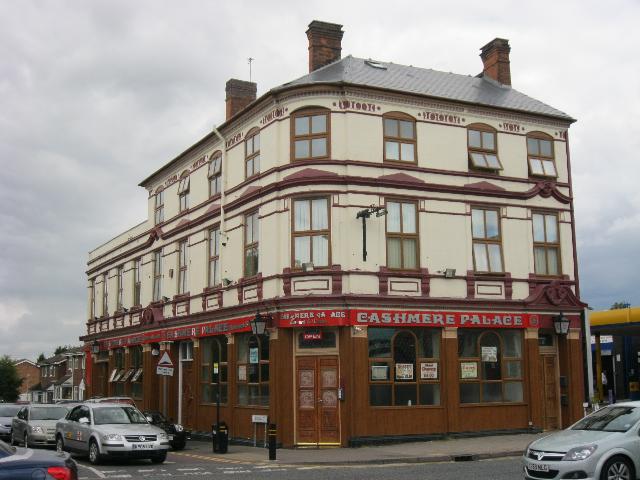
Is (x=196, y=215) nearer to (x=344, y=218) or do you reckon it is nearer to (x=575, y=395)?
(x=344, y=218)

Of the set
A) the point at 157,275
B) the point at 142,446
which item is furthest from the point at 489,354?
the point at 157,275

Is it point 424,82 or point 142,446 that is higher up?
point 424,82

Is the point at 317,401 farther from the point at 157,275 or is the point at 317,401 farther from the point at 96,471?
the point at 157,275

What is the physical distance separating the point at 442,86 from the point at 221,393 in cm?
1371

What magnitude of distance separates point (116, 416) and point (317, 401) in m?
5.96

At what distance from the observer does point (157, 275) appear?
36.6 m

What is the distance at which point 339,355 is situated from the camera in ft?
79.6

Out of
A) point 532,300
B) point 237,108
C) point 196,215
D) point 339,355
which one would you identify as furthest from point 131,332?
point 532,300

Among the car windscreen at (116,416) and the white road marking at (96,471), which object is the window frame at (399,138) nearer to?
the car windscreen at (116,416)

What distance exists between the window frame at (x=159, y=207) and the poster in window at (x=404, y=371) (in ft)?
51.3

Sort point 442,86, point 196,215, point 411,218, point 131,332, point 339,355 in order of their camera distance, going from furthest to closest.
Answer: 1. point 131,332
2. point 196,215
3. point 442,86
4. point 411,218
5. point 339,355

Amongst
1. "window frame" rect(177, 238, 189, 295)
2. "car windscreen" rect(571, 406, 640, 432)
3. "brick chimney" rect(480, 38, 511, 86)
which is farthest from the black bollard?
"brick chimney" rect(480, 38, 511, 86)

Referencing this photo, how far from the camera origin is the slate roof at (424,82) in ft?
86.7

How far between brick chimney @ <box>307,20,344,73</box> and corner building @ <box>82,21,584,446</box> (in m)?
0.05
